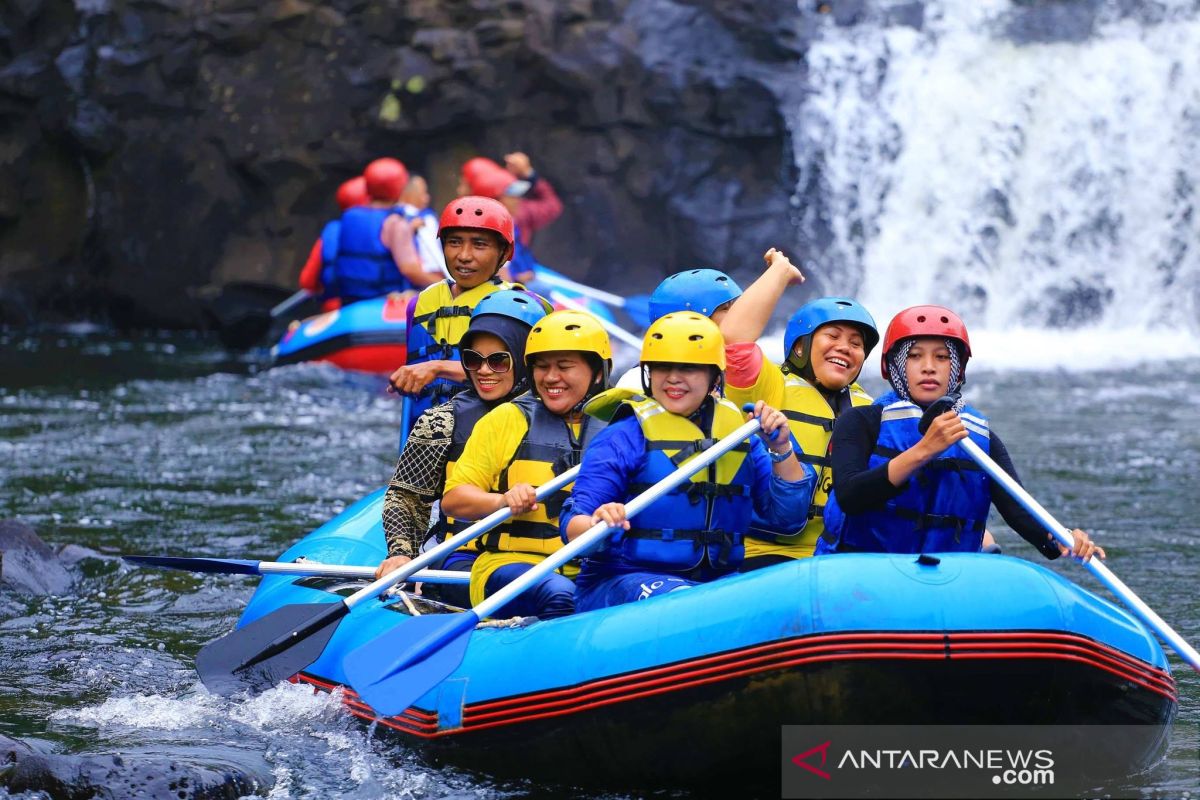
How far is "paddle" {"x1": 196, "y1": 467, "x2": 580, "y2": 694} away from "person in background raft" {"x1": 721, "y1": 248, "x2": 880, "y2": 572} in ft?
2.08

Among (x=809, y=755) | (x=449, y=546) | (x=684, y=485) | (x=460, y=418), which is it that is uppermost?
(x=460, y=418)

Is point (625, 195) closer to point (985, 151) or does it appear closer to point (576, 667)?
point (985, 151)

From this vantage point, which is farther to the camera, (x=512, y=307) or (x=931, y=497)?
(x=512, y=307)

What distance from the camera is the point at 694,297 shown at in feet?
17.8

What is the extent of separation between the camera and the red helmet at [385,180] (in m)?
12.5

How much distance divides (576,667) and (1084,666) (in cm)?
126

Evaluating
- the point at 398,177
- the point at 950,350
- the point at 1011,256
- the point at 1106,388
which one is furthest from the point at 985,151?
the point at 950,350

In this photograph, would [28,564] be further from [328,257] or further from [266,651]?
[328,257]

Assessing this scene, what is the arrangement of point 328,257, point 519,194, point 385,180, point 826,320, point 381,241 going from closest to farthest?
point 826,320
point 385,180
point 381,241
point 328,257
point 519,194

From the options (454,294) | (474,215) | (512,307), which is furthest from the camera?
(454,294)

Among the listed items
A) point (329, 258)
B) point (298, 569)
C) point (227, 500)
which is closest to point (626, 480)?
point (298, 569)

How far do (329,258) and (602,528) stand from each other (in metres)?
9.02

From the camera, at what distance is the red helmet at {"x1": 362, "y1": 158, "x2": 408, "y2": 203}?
12523mm

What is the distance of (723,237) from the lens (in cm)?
1658
